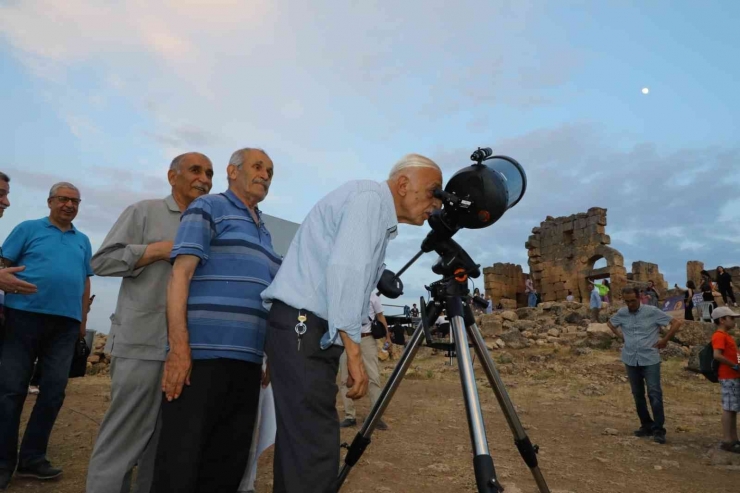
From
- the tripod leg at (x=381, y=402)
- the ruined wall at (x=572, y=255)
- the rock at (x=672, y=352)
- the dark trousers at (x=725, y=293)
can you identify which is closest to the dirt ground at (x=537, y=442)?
the tripod leg at (x=381, y=402)

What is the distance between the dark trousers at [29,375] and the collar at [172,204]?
1.34 meters

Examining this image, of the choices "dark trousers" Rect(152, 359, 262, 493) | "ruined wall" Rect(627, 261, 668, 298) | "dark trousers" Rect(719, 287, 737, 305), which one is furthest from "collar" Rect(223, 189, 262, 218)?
"ruined wall" Rect(627, 261, 668, 298)

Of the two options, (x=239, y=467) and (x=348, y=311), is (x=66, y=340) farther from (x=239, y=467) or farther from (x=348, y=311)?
(x=348, y=311)

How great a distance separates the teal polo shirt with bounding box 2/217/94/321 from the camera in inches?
128

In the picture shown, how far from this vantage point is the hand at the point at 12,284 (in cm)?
284

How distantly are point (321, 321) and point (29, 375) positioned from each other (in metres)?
2.50

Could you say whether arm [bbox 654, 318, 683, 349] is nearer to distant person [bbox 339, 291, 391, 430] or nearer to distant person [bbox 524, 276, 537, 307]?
distant person [bbox 339, 291, 391, 430]

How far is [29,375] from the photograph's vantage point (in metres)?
3.20

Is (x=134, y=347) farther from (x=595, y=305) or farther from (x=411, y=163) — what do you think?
(x=595, y=305)

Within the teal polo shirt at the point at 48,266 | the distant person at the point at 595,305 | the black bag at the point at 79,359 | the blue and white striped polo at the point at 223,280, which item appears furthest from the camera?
the distant person at the point at 595,305

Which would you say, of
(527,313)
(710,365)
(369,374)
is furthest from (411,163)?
(527,313)

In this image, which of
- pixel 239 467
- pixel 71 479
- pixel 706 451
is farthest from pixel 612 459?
pixel 71 479

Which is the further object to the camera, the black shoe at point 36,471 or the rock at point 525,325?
the rock at point 525,325

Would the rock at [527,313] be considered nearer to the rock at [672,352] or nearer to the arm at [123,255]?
the rock at [672,352]
